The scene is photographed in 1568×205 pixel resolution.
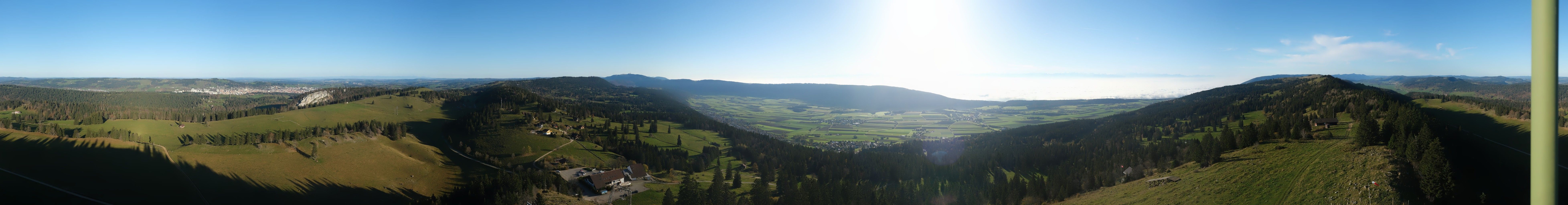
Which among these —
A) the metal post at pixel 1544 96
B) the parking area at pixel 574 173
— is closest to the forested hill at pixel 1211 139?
the metal post at pixel 1544 96

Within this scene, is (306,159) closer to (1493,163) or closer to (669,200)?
(669,200)

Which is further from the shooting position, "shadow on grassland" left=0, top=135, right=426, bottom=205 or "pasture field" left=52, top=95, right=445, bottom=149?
"pasture field" left=52, top=95, right=445, bottom=149

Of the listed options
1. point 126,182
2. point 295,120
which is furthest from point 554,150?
point 126,182

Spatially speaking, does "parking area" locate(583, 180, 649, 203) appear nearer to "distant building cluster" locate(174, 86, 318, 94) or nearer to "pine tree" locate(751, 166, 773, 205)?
"pine tree" locate(751, 166, 773, 205)

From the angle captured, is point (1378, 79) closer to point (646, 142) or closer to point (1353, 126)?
point (1353, 126)

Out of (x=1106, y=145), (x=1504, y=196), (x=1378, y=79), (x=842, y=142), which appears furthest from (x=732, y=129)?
(x=1378, y=79)

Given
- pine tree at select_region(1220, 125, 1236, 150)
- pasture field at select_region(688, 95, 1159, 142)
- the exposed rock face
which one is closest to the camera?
Result: pine tree at select_region(1220, 125, 1236, 150)

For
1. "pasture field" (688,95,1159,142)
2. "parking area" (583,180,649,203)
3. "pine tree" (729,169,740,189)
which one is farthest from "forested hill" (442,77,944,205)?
"pasture field" (688,95,1159,142)
